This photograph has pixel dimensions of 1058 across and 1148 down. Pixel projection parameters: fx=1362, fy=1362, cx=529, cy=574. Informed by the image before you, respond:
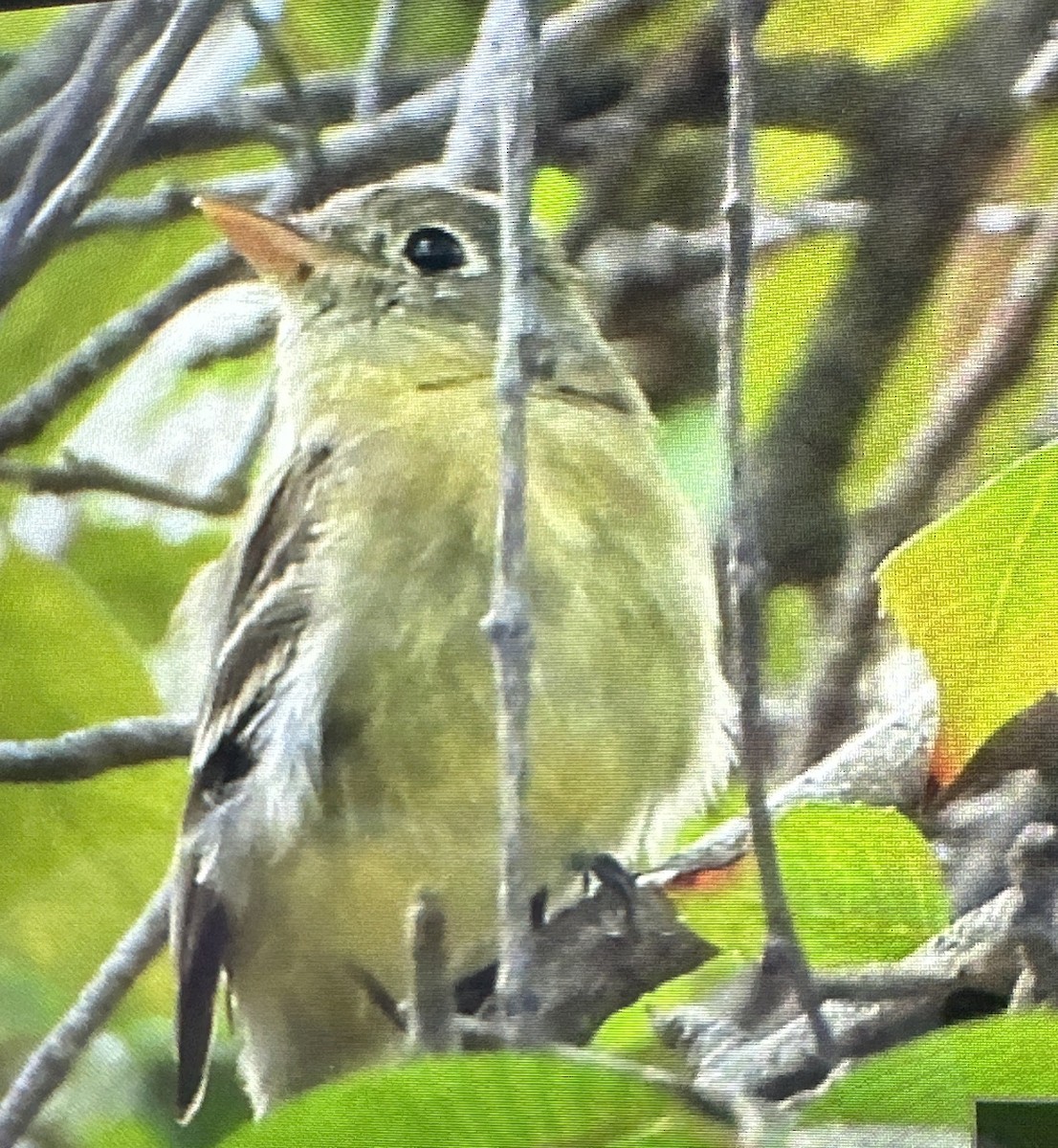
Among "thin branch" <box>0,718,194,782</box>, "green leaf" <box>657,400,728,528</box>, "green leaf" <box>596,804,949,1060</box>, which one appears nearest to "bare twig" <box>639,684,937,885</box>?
"green leaf" <box>596,804,949,1060</box>

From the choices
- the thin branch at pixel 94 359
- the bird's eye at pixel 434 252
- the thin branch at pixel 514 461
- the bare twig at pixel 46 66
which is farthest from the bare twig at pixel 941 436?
the bare twig at pixel 46 66

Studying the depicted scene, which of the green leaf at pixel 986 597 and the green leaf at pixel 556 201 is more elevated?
the green leaf at pixel 556 201

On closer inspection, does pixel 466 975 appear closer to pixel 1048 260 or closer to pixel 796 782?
pixel 796 782

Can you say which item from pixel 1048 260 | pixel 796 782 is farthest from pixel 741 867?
pixel 1048 260

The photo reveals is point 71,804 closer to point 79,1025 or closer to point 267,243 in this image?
point 79,1025

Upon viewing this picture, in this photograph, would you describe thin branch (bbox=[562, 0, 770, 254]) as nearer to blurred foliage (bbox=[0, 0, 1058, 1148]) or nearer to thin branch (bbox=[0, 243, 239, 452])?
blurred foliage (bbox=[0, 0, 1058, 1148])

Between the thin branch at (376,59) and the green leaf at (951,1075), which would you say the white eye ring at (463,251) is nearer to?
the thin branch at (376,59)
